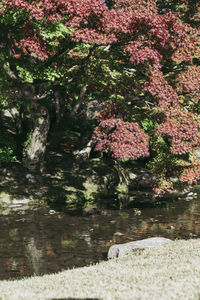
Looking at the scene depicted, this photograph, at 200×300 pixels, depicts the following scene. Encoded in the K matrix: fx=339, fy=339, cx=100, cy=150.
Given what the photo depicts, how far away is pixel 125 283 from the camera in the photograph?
7027 mm

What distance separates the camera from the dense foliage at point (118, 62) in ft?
46.3

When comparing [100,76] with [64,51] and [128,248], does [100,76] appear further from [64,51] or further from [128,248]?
[128,248]

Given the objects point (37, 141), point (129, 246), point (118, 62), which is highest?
point (118, 62)

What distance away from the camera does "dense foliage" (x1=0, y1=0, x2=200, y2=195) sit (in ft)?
46.3

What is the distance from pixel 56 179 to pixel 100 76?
7.00 m

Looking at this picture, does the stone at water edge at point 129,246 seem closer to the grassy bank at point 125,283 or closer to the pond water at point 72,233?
the pond water at point 72,233

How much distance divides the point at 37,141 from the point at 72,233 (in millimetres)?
7648

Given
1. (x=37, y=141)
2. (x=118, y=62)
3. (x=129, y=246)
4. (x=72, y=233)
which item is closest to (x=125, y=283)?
(x=129, y=246)

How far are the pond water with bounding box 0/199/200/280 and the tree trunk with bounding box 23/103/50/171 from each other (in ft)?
12.2

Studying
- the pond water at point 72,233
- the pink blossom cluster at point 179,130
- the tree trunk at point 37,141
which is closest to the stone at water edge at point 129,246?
the pond water at point 72,233

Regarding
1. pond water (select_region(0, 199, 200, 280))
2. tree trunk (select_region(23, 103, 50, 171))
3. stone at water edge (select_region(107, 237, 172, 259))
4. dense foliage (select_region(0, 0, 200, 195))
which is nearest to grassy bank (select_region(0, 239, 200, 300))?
stone at water edge (select_region(107, 237, 172, 259))

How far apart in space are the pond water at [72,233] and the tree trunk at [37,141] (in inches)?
147

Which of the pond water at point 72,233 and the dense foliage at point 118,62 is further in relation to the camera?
the dense foliage at point 118,62

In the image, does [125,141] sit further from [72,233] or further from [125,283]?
[125,283]
